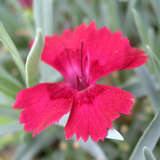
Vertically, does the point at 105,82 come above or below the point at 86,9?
below

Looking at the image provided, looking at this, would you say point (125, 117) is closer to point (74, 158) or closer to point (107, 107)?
point (74, 158)

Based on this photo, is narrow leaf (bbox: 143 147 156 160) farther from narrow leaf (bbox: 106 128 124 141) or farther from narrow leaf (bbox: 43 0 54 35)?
narrow leaf (bbox: 43 0 54 35)

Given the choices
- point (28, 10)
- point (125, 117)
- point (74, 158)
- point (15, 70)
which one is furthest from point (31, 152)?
point (28, 10)

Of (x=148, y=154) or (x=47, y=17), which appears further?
(x=47, y=17)

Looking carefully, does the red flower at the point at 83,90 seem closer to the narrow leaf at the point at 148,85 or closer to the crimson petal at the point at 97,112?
the crimson petal at the point at 97,112

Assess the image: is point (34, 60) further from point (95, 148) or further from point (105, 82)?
point (105, 82)

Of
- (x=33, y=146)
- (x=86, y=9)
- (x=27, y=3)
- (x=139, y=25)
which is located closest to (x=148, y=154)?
(x=139, y=25)

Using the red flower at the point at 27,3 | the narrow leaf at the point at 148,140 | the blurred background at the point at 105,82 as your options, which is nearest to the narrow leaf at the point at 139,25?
the blurred background at the point at 105,82

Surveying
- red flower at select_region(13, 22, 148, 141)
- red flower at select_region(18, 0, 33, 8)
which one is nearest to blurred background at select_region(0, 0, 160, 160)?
red flower at select_region(13, 22, 148, 141)
